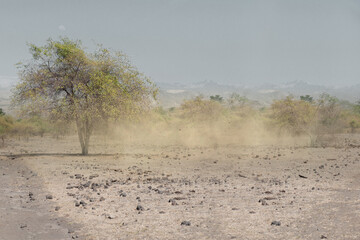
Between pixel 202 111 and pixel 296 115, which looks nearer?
pixel 296 115

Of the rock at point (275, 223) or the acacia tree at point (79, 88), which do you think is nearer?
the rock at point (275, 223)

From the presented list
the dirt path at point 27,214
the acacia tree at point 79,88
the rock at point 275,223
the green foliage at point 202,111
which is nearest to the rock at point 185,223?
the rock at point 275,223

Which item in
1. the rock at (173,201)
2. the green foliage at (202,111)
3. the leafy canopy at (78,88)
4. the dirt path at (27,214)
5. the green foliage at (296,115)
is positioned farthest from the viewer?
the green foliage at (202,111)

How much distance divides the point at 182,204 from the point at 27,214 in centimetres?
399

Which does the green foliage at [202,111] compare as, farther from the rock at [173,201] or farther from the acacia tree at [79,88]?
the rock at [173,201]

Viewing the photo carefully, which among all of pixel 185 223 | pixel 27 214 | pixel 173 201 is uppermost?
pixel 173 201

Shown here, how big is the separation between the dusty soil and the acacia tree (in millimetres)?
6566

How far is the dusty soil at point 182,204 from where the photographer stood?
25.6ft

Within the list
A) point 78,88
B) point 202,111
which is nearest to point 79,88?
point 78,88

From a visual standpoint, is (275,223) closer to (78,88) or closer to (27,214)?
(27,214)

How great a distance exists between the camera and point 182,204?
1014 cm

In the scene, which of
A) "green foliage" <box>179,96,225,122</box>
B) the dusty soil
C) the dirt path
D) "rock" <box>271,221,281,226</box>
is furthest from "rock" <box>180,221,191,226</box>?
"green foliage" <box>179,96,225,122</box>

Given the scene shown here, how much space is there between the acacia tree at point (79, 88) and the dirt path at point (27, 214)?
9.50 metres

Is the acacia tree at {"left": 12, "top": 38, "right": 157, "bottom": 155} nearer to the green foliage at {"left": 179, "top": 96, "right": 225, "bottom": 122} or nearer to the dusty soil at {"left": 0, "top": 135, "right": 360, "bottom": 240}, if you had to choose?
the dusty soil at {"left": 0, "top": 135, "right": 360, "bottom": 240}
